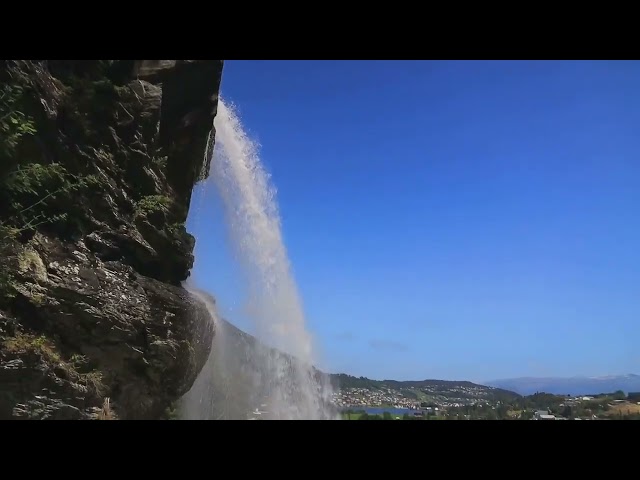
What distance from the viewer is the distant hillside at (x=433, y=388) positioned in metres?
13.8

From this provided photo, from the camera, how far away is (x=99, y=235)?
44.3 feet

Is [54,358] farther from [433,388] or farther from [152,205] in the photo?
[433,388]

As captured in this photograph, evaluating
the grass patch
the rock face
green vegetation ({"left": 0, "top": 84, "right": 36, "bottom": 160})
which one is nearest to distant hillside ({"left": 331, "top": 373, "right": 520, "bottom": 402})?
the rock face

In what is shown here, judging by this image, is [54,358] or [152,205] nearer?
[54,358]

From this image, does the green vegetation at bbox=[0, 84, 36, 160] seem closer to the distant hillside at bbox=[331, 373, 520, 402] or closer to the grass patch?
the grass patch

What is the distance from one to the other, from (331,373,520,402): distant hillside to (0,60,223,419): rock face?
6.12 m

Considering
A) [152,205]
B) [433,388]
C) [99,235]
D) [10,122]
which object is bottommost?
[433,388]

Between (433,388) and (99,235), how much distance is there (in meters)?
11.2

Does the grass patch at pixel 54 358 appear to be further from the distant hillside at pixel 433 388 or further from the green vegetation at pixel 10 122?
the distant hillside at pixel 433 388

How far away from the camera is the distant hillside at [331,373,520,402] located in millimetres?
13781

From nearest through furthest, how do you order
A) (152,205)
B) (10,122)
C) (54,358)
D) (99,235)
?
1. (10,122)
2. (54,358)
3. (99,235)
4. (152,205)

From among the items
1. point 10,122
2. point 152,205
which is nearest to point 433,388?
point 152,205
